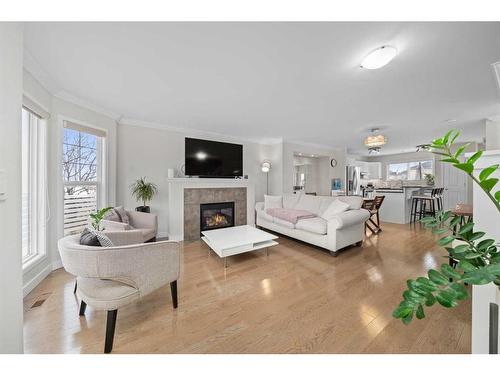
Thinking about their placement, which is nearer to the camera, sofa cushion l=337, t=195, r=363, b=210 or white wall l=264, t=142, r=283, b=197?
sofa cushion l=337, t=195, r=363, b=210

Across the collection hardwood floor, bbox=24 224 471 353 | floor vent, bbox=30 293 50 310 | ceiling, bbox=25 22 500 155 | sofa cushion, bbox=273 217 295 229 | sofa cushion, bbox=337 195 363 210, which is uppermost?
ceiling, bbox=25 22 500 155

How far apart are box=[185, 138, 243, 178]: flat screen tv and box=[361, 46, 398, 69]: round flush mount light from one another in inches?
118

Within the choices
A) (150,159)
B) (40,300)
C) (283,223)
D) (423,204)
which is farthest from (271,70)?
(423,204)

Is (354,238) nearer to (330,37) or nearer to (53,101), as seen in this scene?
(330,37)

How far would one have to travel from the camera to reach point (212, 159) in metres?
4.11

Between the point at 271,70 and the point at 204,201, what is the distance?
2764mm

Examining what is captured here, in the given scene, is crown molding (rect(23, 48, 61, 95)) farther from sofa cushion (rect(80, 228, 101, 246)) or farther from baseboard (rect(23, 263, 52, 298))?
baseboard (rect(23, 263, 52, 298))

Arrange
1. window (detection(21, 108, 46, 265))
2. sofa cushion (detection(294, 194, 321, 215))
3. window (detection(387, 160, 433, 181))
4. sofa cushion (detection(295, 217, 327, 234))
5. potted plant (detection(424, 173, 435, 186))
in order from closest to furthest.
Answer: window (detection(21, 108, 46, 265))
sofa cushion (detection(295, 217, 327, 234))
sofa cushion (detection(294, 194, 321, 215))
potted plant (detection(424, 173, 435, 186))
window (detection(387, 160, 433, 181))

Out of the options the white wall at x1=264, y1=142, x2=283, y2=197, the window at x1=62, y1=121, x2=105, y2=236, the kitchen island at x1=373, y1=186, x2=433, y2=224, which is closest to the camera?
the window at x1=62, y1=121, x2=105, y2=236

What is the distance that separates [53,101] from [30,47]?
93 cm

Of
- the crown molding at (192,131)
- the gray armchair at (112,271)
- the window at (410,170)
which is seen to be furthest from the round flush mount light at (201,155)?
the window at (410,170)

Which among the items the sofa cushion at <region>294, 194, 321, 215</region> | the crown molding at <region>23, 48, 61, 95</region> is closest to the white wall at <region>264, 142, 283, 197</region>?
the sofa cushion at <region>294, 194, 321, 215</region>

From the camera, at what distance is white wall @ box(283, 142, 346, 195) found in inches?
211

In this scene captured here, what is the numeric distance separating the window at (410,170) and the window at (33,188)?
972 cm
